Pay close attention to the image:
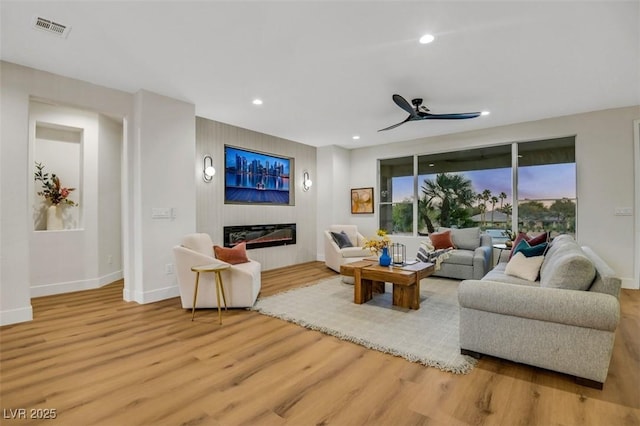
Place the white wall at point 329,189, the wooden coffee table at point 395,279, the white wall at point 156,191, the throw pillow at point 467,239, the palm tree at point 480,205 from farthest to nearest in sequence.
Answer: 1. the white wall at point 329,189
2. the palm tree at point 480,205
3. the throw pillow at point 467,239
4. the white wall at point 156,191
5. the wooden coffee table at point 395,279

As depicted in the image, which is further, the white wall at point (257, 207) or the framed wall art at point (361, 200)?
the framed wall art at point (361, 200)

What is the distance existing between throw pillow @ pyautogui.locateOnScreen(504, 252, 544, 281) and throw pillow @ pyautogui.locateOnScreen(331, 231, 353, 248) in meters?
3.10

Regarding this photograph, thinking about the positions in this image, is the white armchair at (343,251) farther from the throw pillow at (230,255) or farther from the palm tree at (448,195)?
the throw pillow at (230,255)

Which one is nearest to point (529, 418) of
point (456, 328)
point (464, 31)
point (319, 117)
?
point (456, 328)

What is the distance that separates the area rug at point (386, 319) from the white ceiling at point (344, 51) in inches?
110

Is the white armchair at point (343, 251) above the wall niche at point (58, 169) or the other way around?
the other way around

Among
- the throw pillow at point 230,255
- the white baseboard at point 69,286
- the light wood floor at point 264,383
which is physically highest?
the throw pillow at point 230,255

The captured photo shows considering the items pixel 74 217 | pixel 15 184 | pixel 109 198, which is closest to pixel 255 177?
pixel 109 198

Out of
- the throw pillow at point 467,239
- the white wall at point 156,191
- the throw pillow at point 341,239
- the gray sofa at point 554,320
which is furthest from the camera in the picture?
the throw pillow at point 341,239

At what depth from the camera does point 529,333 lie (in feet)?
7.23

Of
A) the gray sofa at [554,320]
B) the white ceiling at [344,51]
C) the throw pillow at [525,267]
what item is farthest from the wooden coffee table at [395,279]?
the white ceiling at [344,51]

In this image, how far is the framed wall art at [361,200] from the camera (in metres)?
7.39

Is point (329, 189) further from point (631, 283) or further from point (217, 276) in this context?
point (631, 283)

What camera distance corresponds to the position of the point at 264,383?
212 centimetres
